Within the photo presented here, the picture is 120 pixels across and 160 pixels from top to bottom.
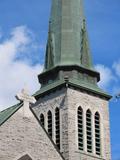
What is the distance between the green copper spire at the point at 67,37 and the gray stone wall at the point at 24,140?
11741 millimetres

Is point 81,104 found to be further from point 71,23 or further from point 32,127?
point 32,127

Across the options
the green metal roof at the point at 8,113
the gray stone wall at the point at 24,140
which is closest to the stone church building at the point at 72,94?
the gray stone wall at the point at 24,140

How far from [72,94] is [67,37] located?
14.4 ft

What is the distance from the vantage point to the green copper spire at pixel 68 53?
46.8 m

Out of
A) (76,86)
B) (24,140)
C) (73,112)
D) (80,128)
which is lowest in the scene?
(24,140)

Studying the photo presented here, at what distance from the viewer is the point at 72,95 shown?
151 ft

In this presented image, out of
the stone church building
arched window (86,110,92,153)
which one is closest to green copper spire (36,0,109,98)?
the stone church building

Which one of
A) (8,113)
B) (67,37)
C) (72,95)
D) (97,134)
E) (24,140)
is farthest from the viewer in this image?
(67,37)

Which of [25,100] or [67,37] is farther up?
[67,37]

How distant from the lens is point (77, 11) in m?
49.7

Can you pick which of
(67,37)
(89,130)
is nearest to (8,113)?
(89,130)

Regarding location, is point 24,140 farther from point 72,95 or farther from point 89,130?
point 89,130

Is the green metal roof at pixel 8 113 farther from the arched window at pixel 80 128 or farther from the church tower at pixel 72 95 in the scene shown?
the arched window at pixel 80 128

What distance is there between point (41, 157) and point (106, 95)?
13.1 m
